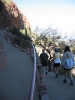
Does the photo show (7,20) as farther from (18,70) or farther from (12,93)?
(12,93)

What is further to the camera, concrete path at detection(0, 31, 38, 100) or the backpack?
the backpack

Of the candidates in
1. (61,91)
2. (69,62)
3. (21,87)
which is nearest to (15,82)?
(21,87)

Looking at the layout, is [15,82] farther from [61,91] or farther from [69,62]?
[69,62]

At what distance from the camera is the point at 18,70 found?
6199mm

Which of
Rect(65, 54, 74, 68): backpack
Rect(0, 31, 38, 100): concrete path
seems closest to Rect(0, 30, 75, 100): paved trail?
Rect(0, 31, 38, 100): concrete path

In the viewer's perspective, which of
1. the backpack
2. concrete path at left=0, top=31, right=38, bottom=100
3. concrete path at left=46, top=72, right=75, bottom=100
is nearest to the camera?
concrete path at left=0, top=31, right=38, bottom=100

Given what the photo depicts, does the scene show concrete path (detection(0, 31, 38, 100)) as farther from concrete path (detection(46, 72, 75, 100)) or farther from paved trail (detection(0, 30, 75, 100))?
concrete path (detection(46, 72, 75, 100))

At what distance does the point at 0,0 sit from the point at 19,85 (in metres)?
25.2

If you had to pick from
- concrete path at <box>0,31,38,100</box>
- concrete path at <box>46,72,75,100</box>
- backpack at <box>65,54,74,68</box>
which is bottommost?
concrete path at <box>46,72,75,100</box>

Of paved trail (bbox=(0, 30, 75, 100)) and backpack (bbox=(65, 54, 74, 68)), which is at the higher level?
backpack (bbox=(65, 54, 74, 68))

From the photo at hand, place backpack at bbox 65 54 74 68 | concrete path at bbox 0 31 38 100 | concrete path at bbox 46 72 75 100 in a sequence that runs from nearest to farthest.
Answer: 1. concrete path at bbox 0 31 38 100
2. concrete path at bbox 46 72 75 100
3. backpack at bbox 65 54 74 68

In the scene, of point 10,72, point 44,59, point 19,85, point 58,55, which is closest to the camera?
point 19,85

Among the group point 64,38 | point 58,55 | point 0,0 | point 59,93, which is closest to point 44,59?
point 58,55

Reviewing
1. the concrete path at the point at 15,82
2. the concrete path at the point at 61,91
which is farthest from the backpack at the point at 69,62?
the concrete path at the point at 15,82
